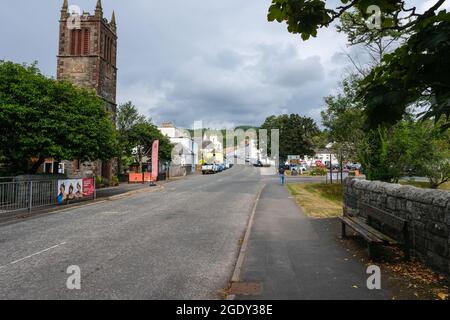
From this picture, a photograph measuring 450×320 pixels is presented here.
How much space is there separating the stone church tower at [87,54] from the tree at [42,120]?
14964 mm

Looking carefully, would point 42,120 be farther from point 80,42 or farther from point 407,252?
point 80,42

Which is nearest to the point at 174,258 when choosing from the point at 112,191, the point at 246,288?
the point at 246,288

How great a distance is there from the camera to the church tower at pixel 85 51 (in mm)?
34812

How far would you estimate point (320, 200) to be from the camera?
19656 mm

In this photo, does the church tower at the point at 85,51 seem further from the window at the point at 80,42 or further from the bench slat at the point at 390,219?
the bench slat at the point at 390,219

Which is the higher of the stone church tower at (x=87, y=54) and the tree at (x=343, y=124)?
the stone church tower at (x=87, y=54)

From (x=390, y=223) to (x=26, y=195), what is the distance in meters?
14.2

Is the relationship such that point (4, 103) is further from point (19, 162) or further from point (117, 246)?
point (117, 246)

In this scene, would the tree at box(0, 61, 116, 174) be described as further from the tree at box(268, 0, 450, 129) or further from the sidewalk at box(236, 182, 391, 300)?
the tree at box(268, 0, 450, 129)

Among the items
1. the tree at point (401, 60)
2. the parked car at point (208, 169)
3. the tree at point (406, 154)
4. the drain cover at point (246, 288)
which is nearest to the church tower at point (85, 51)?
the tree at point (406, 154)

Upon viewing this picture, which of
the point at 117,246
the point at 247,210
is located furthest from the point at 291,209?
the point at 117,246
